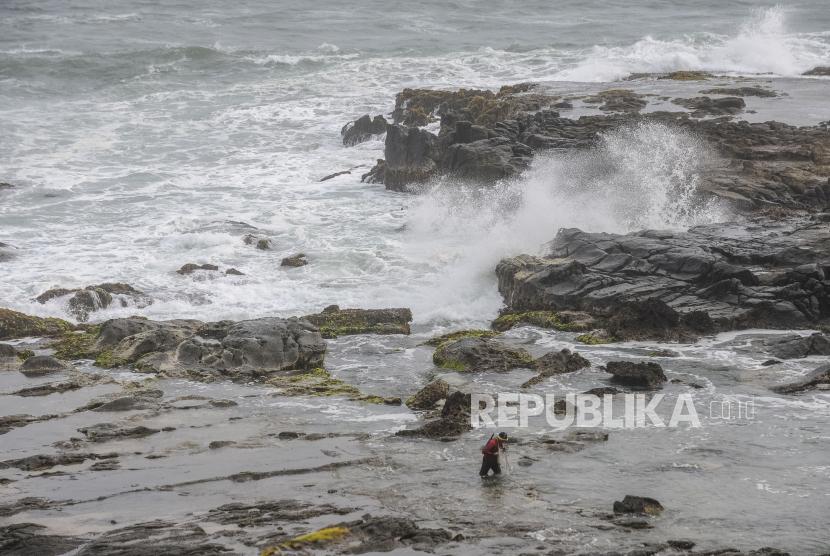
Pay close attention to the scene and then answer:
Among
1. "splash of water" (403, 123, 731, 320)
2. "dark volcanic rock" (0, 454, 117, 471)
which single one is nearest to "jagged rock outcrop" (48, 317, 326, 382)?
"dark volcanic rock" (0, 454, 117, 471)

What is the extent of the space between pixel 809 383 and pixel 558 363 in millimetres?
3892

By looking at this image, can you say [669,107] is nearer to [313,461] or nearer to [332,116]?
[332,116]

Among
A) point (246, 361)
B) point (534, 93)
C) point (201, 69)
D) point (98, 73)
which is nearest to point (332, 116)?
point (534, 93)

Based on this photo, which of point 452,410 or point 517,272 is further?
point 517,272

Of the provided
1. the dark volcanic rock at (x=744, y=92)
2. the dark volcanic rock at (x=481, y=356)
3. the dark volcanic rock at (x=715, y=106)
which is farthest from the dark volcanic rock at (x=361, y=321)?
the dark volcanic rock at (x=744, y=92)

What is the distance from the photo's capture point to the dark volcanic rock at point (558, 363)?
41.9ft

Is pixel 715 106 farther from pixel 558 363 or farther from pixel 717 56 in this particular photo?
pixel 558 363

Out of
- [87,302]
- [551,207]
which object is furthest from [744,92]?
[87,302]

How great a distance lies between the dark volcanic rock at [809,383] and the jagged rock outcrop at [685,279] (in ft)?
8.75

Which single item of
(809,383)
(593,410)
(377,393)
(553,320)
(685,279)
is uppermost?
(685,279)

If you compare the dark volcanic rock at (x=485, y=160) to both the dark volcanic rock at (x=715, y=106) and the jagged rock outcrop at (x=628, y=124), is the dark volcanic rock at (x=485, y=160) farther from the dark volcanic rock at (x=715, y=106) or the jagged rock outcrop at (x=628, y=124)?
the dark volcanic rock at (x=715, y=106)

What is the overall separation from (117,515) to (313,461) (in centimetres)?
245

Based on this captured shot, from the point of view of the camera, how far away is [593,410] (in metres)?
11.1

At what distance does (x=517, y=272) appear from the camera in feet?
57.1
